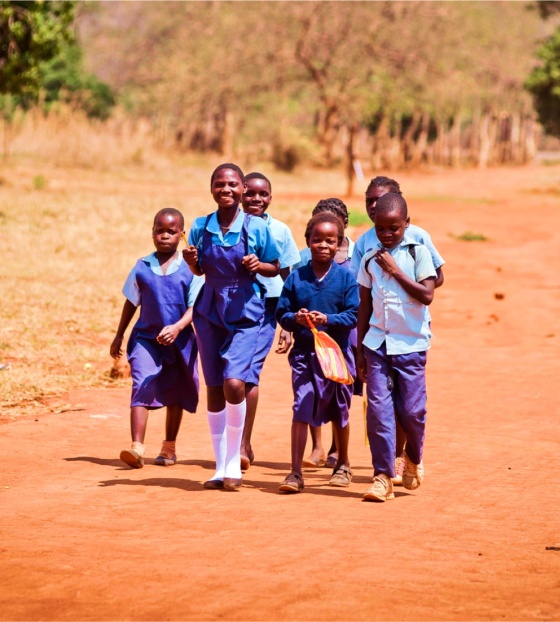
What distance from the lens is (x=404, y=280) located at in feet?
18.6

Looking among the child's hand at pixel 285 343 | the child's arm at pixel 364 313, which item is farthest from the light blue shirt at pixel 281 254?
the child's arm at pixel 364 313

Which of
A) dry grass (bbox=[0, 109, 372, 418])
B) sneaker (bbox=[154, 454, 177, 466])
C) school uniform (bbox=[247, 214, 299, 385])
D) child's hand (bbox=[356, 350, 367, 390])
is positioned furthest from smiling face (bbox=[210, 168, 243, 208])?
dry grass (bbox=[0, 109, 372, 418])

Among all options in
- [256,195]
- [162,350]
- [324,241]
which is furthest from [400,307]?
[162,350]

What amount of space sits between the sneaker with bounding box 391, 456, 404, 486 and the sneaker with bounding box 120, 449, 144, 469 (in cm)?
148

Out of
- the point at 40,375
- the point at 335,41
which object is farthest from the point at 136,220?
the point at 335,41

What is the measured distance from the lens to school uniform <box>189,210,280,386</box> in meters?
6.06

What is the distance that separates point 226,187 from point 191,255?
422mm

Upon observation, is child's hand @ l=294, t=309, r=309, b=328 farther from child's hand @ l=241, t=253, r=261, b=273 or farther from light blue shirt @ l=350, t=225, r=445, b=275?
light blue shirt @ l=350, t=225, r=445, b=275

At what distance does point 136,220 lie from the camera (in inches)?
787

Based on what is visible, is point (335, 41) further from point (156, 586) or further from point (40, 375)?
point (156, 586)

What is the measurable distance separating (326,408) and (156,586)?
6.93 feet

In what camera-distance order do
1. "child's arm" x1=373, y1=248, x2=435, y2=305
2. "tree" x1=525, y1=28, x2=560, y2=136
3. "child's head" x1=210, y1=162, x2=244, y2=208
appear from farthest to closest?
"tree" x1=525, y1=28, x2=560, y2=136 → "child's head" x1=210, y1=162, x2=244, y2=208 → "child's arm" x1=373, y1=248, x2=435, y2=305

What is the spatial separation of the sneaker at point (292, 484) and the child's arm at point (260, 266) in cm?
108

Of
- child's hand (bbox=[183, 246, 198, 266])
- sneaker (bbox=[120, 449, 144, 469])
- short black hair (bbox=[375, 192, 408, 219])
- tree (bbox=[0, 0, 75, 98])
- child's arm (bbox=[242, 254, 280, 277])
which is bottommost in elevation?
sneaker (bbox=[120, 449, 144, 469])
